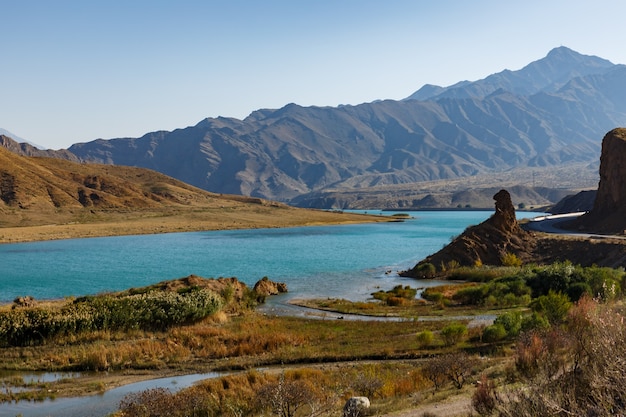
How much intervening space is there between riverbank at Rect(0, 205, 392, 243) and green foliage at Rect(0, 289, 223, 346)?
91.8 meters

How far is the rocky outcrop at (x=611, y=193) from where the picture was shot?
80.1 metres

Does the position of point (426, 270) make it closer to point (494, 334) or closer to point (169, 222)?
point (494, 334)

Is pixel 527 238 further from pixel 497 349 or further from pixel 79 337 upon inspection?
pixel 79 337

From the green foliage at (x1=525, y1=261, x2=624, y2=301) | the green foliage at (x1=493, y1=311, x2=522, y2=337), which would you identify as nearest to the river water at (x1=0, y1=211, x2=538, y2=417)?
the green foliage at (x1=525, y1=261, x2=624, y2=301)

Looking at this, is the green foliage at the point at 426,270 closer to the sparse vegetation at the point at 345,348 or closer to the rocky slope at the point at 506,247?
the rocky slope at the point at 506,247

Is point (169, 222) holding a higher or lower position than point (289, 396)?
lower

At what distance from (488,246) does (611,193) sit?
2708 cm

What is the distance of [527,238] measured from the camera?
72.2 m

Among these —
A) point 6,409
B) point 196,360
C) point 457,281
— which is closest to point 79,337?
point 196,360

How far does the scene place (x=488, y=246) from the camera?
7019cm

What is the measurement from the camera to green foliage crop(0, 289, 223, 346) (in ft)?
105

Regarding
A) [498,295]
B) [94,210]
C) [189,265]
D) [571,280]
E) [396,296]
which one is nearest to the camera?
[571,280]

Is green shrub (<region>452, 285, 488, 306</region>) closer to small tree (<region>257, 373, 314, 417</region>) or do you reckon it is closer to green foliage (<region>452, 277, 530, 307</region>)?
green foliage (<region>452, 277, 530, 307</region>)

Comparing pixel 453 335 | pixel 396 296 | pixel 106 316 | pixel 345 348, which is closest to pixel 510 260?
pixel 396 296
